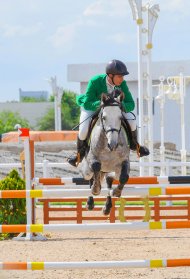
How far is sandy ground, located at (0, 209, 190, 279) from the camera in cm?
805

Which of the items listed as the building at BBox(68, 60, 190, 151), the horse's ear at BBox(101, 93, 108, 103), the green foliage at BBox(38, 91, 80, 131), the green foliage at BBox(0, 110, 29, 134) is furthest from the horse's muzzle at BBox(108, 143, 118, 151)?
the green foliage at BBox(38, 91, 80, 131)

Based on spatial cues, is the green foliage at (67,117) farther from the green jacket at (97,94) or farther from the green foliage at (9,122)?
the green jacket at (97,94)

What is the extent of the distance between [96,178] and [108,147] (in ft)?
1.27

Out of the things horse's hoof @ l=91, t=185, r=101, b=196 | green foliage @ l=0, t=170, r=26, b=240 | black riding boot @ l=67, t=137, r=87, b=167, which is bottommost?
green foliage @ l=0, t=170, r=26, b=240

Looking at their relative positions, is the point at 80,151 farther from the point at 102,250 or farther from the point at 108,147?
the point at 102,250

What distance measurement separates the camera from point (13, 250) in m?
10.2

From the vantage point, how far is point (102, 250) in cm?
1003

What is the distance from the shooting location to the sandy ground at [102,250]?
8.05 meters

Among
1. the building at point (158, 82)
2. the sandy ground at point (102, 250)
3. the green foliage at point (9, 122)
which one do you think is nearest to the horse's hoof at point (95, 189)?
the sandy ground at point (102, 250)

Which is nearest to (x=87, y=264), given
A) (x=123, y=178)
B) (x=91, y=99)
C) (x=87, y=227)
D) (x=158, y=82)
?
(x=87, y=227)

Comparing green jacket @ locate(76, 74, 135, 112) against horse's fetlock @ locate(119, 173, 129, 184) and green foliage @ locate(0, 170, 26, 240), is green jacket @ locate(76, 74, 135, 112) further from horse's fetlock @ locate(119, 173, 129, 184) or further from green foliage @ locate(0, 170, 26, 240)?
green foliage @ locate(0, 170, 26, 240)

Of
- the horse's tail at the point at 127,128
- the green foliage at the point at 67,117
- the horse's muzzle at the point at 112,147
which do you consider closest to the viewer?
the horse's muzzle at the point at 112,147

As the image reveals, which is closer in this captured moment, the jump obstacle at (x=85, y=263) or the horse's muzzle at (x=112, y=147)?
the jump obstacle at (x=85, y=263)

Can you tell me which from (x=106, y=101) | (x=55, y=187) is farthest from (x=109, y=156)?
(x=55, y=187)
